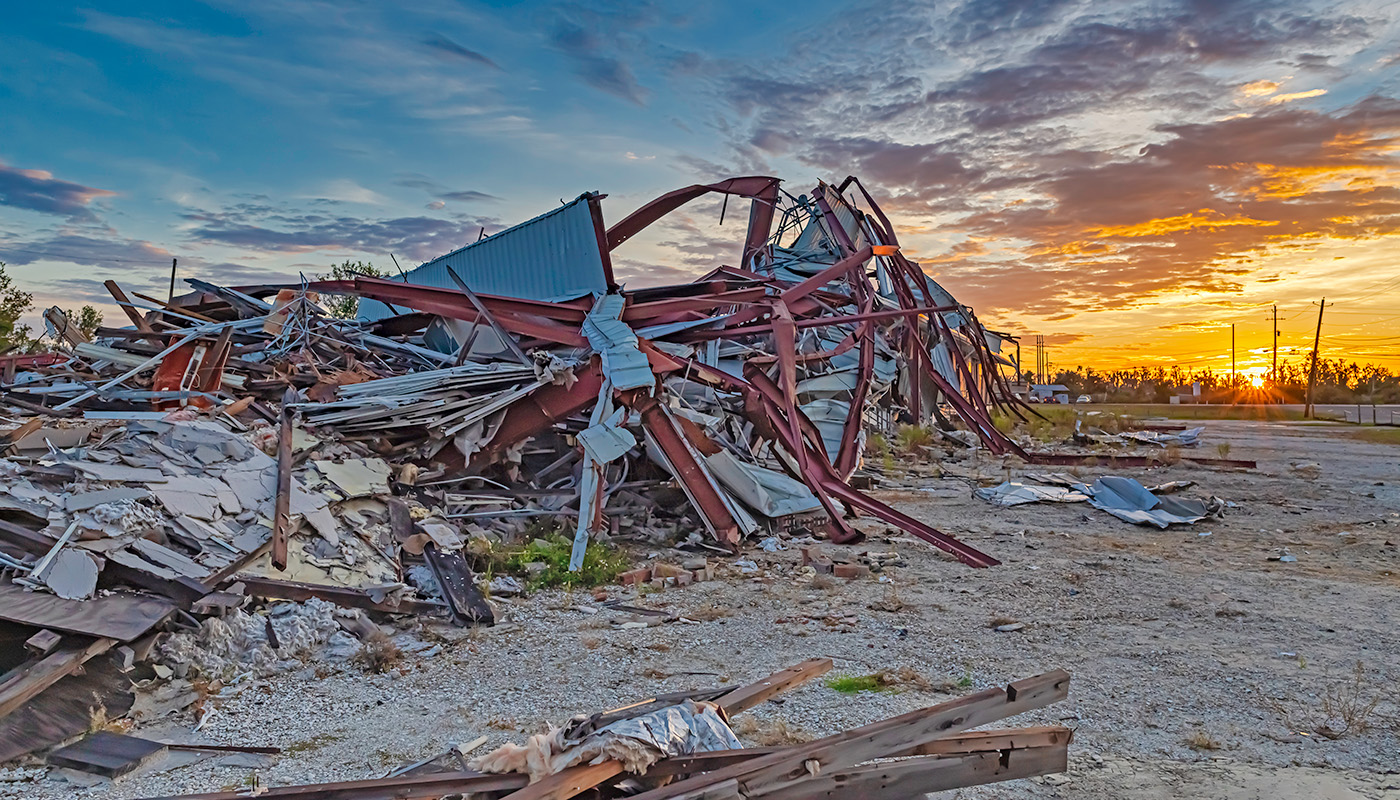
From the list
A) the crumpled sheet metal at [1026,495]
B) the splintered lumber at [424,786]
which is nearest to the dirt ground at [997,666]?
the splintered lumber at [424,786]

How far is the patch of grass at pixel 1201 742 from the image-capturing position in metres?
4.02

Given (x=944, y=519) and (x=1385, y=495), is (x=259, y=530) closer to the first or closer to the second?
(x=944, y=519)

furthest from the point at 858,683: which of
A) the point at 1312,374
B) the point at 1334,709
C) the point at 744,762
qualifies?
the point at 1312,374

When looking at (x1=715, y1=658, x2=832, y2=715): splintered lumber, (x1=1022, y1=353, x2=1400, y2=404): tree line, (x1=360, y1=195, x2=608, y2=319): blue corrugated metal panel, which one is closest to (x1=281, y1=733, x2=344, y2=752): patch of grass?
(x1=715, y1=658, x2=832, y2=715): splintered lumber

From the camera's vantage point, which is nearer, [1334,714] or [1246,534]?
[1334,714]

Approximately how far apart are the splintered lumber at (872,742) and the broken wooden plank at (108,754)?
2.59 metres

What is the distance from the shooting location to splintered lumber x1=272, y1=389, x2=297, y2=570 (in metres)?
6.18

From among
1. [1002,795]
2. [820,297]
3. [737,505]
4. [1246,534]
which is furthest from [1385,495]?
[1002,795]

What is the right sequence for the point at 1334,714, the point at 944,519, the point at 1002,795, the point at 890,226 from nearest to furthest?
the point at 1002,795
the point at 1334,714
the point at 944,519
the point at 890,226

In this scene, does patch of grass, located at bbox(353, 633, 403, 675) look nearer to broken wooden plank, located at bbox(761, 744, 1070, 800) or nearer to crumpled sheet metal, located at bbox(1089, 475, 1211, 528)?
broken wooden plank, located at bbox(761, 744, 1070, 800)

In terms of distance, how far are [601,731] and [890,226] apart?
19.1 metres

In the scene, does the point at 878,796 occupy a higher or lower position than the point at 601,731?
lower

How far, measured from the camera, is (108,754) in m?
3.93

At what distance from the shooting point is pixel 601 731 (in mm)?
3094
